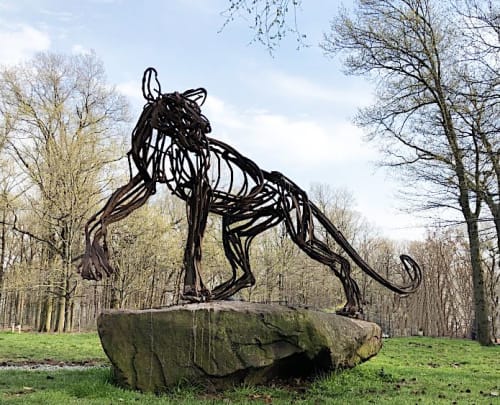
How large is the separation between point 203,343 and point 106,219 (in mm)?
1692

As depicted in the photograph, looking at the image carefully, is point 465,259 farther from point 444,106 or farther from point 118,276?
point 118,276

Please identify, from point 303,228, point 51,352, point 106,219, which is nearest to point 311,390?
point 303,228

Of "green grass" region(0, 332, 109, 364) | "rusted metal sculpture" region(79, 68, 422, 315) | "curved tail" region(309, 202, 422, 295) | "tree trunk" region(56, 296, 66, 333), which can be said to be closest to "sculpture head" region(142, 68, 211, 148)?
"rusted metal sculpture" region(79, 68, 422, 315)

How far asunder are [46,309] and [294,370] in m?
18.1

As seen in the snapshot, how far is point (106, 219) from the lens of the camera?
19.4 feet

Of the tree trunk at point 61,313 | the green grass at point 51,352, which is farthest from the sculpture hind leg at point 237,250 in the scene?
the tree trunk at point 61,313

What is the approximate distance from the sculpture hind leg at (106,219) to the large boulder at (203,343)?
55 centimetres

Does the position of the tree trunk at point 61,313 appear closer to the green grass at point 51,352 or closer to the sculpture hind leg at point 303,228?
the green grass at point 51,352

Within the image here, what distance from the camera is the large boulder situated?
18.9ft

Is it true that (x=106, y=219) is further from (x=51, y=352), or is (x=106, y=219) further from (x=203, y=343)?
(x=51, y=352)

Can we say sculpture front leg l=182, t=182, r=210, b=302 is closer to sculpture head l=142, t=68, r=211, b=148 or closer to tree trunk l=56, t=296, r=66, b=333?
sculpture head l=142, t=68, r=211, b=148

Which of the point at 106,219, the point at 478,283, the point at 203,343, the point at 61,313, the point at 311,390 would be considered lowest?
the point at 311,390

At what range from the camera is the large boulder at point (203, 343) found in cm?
575

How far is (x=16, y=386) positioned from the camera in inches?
246
